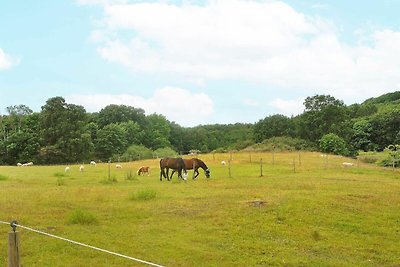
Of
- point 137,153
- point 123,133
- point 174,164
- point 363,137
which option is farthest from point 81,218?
point 123,133

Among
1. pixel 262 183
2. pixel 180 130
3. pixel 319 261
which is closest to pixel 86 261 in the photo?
pixel 319 261

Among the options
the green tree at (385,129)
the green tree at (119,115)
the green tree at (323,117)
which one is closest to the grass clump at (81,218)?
the green tree at (323,117)

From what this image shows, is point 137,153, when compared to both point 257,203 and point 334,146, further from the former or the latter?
point 257,203

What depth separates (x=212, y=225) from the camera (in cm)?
1545

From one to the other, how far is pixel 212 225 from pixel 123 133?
7751 cm

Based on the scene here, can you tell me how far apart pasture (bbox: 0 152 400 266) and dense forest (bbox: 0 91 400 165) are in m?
46.9

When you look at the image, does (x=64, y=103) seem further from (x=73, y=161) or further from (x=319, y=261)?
(x=319, y=261)

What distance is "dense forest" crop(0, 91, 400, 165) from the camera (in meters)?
71.9

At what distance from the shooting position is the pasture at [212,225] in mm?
12164

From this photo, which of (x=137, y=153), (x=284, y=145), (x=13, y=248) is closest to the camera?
(x=13, y=248)

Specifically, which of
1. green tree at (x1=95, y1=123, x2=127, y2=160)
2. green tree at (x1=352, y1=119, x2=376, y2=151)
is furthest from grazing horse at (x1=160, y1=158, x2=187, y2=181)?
green tree at (x1=352, y1=119, x2=376, y2=151)

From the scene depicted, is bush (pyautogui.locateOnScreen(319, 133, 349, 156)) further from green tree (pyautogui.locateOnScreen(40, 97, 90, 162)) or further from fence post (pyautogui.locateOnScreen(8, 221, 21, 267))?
fence post (pyautogui.locateOnScreen(8, 221, 21, 267))

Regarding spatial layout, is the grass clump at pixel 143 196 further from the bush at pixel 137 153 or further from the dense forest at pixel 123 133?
the bush at pixel 137 153

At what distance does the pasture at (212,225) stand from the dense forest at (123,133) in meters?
46.9
